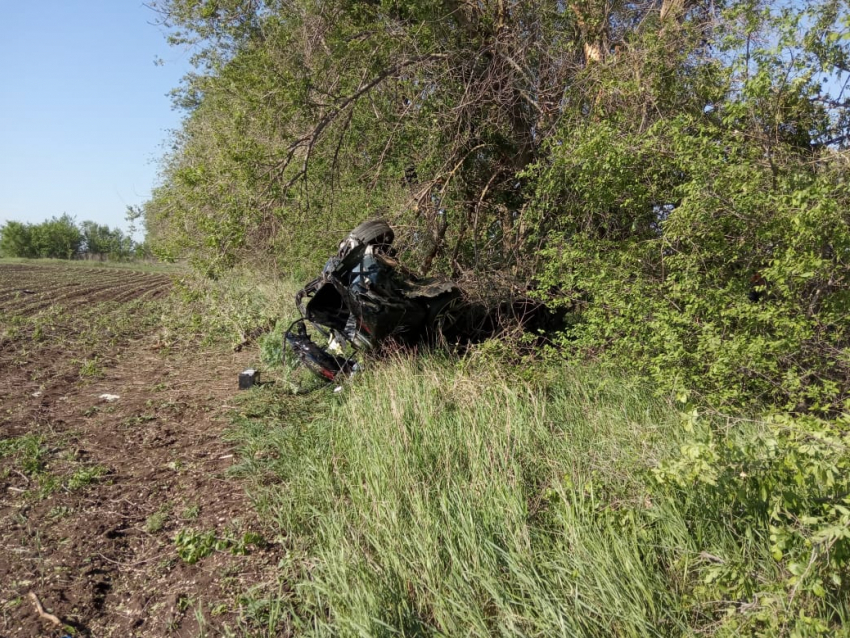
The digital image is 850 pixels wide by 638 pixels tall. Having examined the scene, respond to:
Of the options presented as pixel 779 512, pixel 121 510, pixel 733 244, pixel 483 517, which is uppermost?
pixel 733 244

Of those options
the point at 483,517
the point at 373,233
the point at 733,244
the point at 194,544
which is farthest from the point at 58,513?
the point at 733,244

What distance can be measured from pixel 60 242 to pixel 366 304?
5827cm

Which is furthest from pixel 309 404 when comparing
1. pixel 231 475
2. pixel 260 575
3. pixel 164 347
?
pixel 164 347

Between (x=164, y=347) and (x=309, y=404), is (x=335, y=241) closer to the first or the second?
(x=309, y=404)

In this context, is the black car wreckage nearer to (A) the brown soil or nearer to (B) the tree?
(A) the brown soil

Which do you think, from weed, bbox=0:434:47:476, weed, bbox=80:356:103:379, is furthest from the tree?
weed, bbox=0:434:47:476

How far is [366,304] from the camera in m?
6.21

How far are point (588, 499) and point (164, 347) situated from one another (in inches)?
367

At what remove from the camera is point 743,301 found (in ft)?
16.1

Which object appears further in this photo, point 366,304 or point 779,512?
point 366,304

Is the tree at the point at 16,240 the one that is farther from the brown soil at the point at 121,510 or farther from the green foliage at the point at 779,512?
the green foliage at the point at 779,512

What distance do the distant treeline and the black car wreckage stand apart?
158 feet

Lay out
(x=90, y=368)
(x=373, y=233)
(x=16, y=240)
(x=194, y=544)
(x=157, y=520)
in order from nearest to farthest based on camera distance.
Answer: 1. (x=194, y=544)
2. (x=157, y=520)
3. (x=373, y=233)
4. (x=90, y=368)
5. (x=16, y=240)

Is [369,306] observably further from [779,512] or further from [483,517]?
[779,512]
